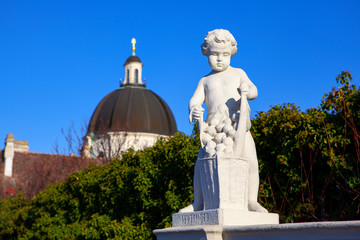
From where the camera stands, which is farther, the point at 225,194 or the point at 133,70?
the point at 133,70

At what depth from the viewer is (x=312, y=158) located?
34.6 feet

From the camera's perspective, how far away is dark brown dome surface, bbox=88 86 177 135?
51094 mm

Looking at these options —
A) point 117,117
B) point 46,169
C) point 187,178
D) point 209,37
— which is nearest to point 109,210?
point 187,178

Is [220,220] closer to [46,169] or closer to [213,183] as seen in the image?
[213,183]

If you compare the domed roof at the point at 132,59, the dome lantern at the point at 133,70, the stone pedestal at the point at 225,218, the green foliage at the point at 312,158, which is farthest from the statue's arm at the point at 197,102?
the domed roof at the point at 132,59

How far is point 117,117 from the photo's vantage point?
51.1 meters

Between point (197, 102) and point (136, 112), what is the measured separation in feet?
151

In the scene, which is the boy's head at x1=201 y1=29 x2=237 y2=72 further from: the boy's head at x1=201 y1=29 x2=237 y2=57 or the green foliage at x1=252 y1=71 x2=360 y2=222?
the green foliage at x1=252 y1=71 x2=360 y2=222

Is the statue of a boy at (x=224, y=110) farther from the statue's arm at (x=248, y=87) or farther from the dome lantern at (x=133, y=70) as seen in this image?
the dome lantern at (x=133, y=70)

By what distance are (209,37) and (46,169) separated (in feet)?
97.5

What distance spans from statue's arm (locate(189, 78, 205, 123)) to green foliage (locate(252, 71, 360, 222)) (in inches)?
156

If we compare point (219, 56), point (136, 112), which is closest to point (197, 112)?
point (219, 56)

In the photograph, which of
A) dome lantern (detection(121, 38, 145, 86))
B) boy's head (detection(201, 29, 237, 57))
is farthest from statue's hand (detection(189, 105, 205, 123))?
dome lantern (detection(121, 38, 145, 86))

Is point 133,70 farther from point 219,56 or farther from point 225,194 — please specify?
point 225,194
